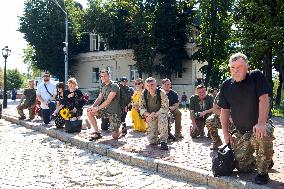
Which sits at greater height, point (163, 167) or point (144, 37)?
point (144, 37)

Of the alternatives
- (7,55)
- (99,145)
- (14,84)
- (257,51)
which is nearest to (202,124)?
(99,145)

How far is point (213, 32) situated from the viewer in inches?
1387

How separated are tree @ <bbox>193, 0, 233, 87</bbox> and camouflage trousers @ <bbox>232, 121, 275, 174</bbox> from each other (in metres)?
29.6

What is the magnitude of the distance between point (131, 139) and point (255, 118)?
15.8 ft

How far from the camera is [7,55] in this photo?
2625cm

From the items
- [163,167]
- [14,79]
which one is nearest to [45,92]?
[163,167]

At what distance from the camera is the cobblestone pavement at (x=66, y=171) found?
5.75 m

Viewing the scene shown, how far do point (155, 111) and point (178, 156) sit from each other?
1.55 meters

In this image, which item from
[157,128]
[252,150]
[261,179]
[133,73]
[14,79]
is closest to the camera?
[261,179]

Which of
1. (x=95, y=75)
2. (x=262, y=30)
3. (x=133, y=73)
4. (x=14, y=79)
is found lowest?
(x=14, y=79)

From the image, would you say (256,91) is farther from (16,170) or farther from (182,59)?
(182,59)

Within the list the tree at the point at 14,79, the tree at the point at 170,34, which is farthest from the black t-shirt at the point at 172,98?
the tree at the point at 14,79

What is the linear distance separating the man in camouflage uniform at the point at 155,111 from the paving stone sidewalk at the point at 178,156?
0.28m

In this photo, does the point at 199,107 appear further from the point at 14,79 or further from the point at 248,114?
the point at 14,79
